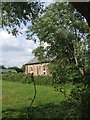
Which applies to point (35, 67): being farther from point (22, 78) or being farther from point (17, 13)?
point (17, 13)

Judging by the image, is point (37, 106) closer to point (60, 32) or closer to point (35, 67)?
point (60, 32)

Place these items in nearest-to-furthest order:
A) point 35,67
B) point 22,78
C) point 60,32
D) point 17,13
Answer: point 17,13 < point 60,32 < point 22,78 < point 35,67

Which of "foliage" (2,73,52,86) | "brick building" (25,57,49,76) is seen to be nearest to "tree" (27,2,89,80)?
"foliage" (2,73,52,86)

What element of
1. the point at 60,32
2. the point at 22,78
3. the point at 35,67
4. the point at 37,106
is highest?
the point at 60,32

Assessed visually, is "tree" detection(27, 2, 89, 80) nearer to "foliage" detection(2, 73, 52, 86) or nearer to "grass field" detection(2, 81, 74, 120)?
"foliage" detection(2, 73, 52, 86)

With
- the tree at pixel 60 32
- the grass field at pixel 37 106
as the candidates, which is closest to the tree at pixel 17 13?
the grass field at pixel 37 106

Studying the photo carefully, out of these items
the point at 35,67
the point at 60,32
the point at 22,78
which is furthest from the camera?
the point at 35,67

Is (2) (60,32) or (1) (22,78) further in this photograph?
(1) (22,78)

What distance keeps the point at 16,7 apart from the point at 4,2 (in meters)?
0.62

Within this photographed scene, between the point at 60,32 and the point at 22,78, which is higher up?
the point at 60,32

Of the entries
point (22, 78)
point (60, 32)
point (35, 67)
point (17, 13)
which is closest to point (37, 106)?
point (17, 13)

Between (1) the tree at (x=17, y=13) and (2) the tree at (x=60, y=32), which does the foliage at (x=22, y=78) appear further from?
(1) the tree at (x=17, y=13)

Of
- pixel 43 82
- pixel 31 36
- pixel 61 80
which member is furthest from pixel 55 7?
pixel 61 80

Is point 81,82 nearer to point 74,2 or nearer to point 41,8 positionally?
point 74,2
